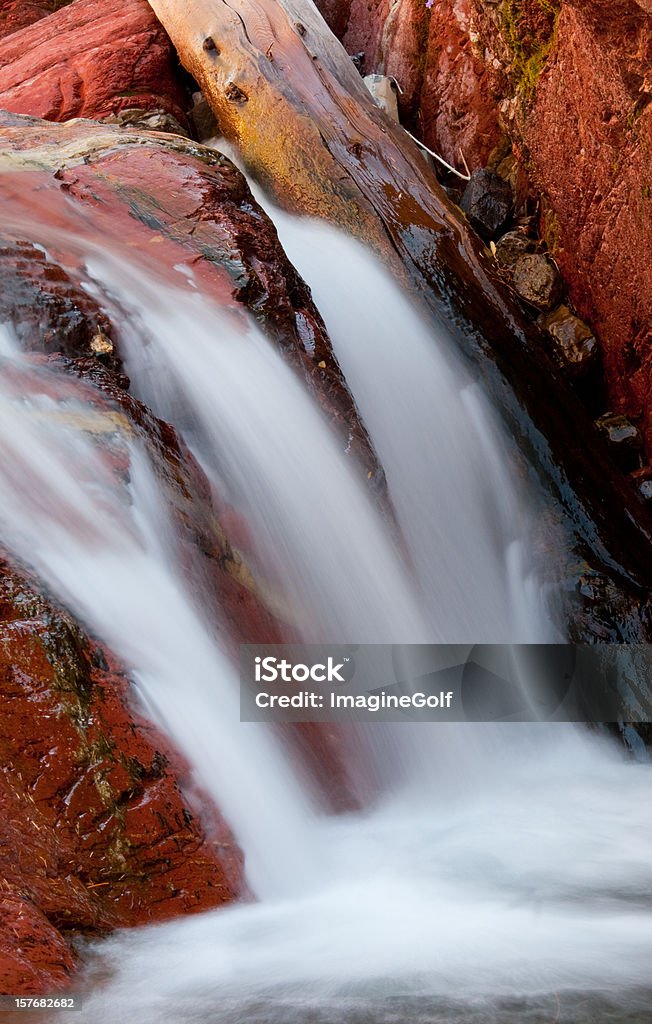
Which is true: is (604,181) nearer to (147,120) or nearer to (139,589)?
(147,120)

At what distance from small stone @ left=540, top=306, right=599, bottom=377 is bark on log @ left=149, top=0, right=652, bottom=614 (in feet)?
0.81

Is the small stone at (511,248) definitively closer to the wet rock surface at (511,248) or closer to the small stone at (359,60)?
the wet rock surface at (511,248)

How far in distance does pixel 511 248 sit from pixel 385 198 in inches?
34.9

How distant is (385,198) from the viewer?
4.75 metres

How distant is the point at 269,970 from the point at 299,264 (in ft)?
10.1

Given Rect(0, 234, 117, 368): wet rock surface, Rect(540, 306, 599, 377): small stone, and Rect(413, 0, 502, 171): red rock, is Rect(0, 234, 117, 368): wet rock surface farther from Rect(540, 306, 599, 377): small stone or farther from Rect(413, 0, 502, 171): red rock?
Rect(413, 0, 502, 171): red rock

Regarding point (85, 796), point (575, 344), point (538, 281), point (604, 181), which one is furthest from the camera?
point (538, 281)

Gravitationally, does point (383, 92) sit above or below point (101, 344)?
above

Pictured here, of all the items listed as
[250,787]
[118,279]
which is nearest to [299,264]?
[118,279]

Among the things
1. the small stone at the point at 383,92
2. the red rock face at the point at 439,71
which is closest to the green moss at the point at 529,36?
the red rock face at the point at 439,71

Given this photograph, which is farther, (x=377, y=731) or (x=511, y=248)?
(x=511, y=248)

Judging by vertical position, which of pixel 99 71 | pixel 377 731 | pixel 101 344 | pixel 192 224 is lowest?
pixel 377 731

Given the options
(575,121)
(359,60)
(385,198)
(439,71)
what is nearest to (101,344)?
(385,198)

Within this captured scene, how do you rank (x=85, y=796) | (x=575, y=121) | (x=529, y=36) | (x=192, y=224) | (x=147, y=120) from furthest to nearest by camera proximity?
1. (x=147, y=120)
2. (x=529, y=36)
3. (x=575, y=121)
4. (x=192, y=224)
5. (x=85, y=796)
